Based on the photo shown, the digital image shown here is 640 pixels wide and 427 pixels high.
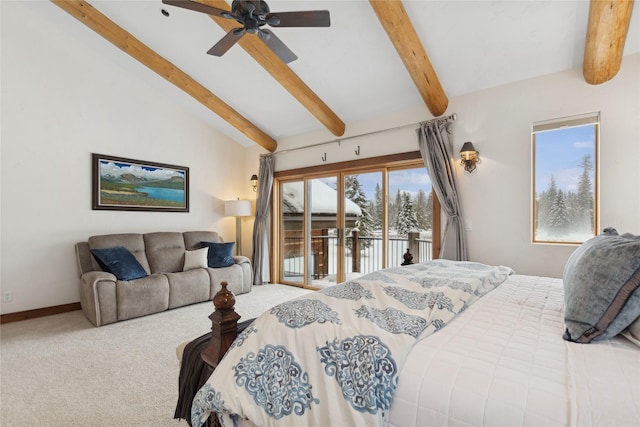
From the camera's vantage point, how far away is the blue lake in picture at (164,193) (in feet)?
15.6

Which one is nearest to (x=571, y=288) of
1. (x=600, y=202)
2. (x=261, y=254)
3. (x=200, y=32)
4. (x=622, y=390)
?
(x=622, y=390)

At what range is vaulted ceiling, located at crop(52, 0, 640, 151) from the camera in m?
2.68

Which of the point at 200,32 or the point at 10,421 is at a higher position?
the point at 200,32

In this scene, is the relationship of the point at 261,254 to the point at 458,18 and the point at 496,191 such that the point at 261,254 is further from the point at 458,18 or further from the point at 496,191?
the point at 458,18

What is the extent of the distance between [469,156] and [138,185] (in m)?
4.65

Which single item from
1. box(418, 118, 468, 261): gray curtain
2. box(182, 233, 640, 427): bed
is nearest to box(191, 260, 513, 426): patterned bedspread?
box(182, 233, 640, 427): bed

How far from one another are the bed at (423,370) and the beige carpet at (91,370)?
3.92 ft

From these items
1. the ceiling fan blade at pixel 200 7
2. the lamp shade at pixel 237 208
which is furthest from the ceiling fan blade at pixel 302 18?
the lamp shade at pixel 237 208

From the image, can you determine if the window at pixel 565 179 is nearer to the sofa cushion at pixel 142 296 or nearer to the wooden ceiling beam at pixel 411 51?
the wooden ceiling beam at pixel 411 51

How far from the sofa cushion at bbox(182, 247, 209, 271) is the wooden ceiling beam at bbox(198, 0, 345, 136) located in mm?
2654

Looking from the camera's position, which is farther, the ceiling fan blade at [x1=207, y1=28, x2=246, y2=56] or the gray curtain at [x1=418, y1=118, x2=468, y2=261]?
the gray curtain at [x1=418, y1=118, x2=468, y2=261]

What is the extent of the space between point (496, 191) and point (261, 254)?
3881 mm

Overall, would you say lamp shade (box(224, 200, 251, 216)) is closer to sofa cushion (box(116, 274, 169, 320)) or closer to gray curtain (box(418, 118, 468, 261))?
sofa cushion (box(116, 274, 169, 320))

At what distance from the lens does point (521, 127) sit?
3.30 meters
